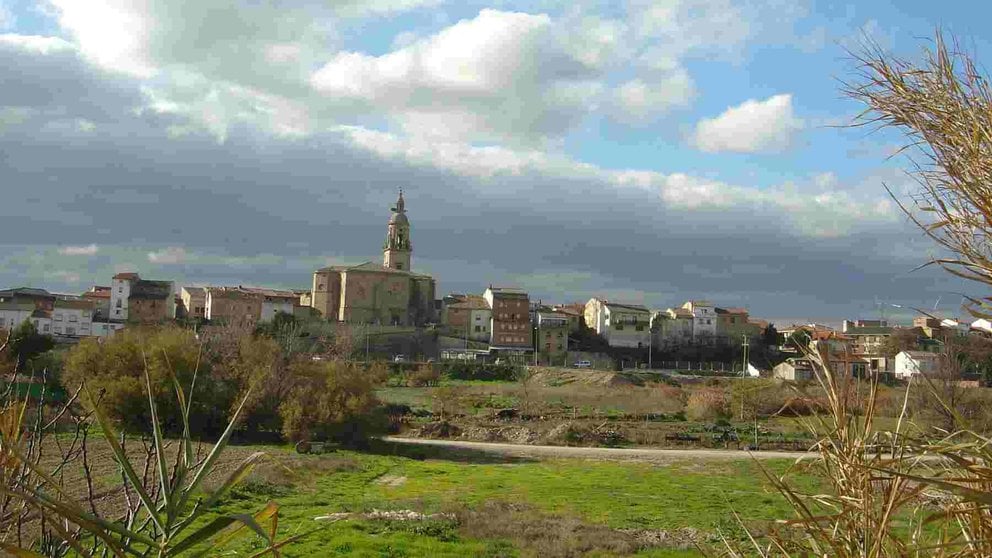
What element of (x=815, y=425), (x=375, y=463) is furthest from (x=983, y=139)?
(x=375, y=463)

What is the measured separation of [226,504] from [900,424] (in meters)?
14.9

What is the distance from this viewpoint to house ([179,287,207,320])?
303 feet

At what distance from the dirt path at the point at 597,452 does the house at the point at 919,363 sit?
6364mm

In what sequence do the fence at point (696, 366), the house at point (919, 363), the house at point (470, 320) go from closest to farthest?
the house at point (919, 363), the fence at point (696, 366), the house at point (470, 320)

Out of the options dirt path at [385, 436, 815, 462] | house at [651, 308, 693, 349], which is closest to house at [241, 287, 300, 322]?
house at [651, 308, 693, 349]

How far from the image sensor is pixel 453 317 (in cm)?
9200

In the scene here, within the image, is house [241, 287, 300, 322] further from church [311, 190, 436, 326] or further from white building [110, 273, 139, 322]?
white building [110, 273, 139, 322]

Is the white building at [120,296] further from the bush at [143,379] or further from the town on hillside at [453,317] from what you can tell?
the bush at [143,379]

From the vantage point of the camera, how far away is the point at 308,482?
21000 mm

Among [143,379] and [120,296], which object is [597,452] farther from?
[120,296]

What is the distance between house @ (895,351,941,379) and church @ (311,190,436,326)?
51.7m

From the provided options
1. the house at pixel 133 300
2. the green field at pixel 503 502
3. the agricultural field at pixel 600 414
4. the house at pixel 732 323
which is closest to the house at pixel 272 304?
the house at pixel 133 300

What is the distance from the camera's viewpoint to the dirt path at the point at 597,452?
3139 centimetres

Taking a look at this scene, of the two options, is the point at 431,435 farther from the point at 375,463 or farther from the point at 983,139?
the point at 983,139
